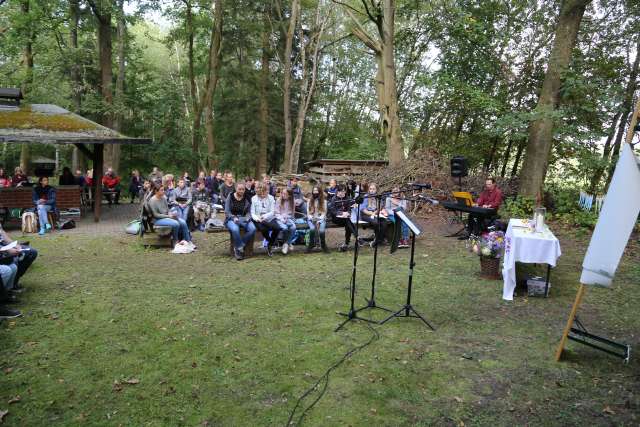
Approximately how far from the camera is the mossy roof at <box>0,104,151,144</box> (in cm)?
1095

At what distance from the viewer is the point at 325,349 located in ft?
13.8

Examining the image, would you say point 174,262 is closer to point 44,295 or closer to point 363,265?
point 44,295

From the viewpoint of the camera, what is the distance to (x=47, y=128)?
1147 centimetres

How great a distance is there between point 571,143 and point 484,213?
5.04m

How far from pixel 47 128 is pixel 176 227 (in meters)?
5.93

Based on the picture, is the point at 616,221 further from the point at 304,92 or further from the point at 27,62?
the point at 27,62

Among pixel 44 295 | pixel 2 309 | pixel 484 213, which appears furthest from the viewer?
pixel 484 213

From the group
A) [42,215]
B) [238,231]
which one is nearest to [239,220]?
[238,231]

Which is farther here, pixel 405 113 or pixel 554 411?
pixel 405 113

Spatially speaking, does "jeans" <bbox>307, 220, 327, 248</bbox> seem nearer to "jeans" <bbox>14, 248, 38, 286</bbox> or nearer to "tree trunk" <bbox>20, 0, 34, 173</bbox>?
"jeans" <bbox>14, 248, 38, 286</bbox>

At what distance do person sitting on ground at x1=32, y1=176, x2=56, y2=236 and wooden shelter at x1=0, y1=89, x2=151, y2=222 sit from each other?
1307mm

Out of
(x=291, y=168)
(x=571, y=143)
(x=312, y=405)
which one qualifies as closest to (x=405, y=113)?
(x=291, y=168)

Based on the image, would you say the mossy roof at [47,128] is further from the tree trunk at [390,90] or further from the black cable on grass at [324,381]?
the black cable on grass at [324,381]

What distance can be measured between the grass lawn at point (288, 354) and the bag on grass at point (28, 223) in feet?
12.5
